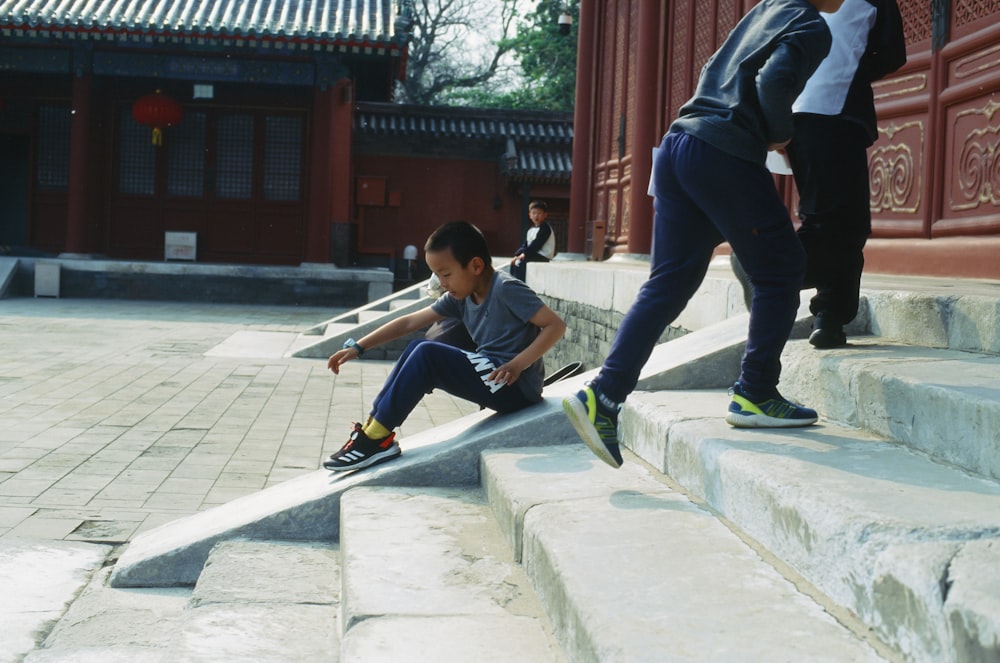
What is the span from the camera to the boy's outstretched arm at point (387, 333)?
373 cm

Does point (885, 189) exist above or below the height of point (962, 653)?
above

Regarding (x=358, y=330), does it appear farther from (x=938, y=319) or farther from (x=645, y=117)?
(x=938, y=319)

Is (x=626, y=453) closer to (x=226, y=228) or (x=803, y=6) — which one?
(x=803, y=6)

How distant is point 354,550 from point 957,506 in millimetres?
1472

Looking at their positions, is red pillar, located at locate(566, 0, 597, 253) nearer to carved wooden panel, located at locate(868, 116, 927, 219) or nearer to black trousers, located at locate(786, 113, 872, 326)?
carved wooden panel, located at locate(868, 116, 927, 219)

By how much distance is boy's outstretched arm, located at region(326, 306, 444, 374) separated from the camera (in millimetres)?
3729

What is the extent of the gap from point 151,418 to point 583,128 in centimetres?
711

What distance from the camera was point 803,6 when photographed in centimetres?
288

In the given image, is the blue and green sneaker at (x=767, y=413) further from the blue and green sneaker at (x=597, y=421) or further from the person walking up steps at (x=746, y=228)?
the blue and green sneaker at (x=597, y=421)

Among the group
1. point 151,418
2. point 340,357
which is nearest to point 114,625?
point 340,357

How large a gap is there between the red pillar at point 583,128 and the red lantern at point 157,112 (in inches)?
268

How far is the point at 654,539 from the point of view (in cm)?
230

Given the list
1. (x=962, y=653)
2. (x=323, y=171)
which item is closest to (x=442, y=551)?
(x=962, y=653)

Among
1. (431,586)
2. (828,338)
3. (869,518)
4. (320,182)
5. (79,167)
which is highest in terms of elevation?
(79,167)
